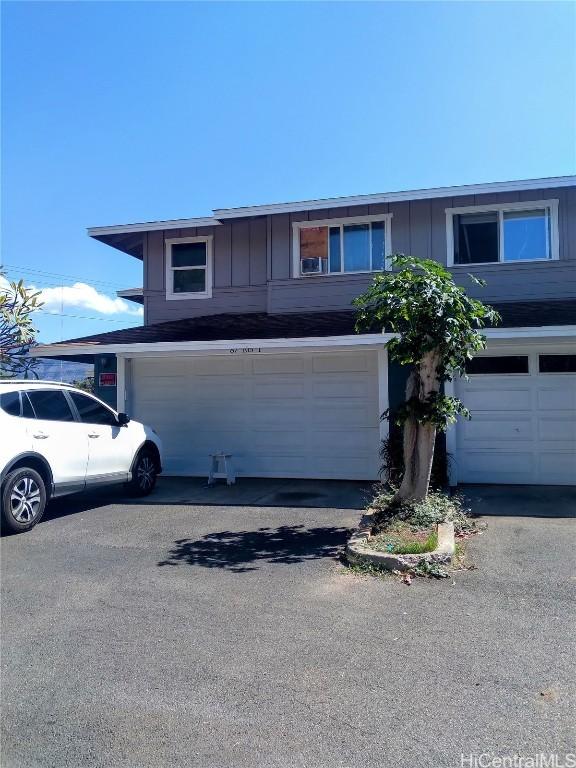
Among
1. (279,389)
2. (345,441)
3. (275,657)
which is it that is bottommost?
(275,657)

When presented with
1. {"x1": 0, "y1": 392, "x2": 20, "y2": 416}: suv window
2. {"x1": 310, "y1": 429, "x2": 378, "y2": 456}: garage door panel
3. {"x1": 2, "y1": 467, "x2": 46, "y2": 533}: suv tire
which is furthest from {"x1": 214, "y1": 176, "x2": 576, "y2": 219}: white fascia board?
{"x1": 2, "y1": 467, "x2": 46, "y2": 533}: suv tire

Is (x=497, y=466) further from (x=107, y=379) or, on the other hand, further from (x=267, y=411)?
(x=107, y=379)

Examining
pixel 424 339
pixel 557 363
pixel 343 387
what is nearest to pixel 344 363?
pixel 343 387

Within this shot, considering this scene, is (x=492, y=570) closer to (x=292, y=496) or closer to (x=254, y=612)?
(x=254, y=612)

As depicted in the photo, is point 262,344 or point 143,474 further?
point 262,344

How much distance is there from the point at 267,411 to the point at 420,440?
194 inches

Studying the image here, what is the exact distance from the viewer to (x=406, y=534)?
21.8 feet

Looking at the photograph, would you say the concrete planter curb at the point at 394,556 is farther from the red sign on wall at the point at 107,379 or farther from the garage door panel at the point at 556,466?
the red sign on wall at the point at 107,379

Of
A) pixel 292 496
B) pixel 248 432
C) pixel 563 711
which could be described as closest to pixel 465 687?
pixel 563 711

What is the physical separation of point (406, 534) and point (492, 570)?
98 centimetres

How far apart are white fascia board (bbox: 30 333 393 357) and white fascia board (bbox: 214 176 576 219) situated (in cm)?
301

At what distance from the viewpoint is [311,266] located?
41.6 feet

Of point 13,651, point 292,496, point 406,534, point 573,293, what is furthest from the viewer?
point 573,293

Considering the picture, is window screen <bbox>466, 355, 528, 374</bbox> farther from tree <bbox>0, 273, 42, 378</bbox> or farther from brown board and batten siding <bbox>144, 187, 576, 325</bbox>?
tree <bbox>0, 273, 42, 378</bbox>
